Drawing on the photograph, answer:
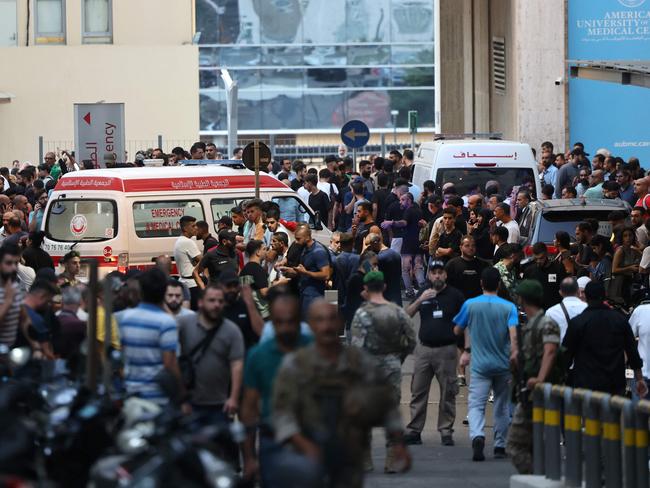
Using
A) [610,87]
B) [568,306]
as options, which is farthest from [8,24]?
[568,306]

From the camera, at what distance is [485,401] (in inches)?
582

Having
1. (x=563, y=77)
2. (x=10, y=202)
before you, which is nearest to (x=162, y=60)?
(x=563, y=77)

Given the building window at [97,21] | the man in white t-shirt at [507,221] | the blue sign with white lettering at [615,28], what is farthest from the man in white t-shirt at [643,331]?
the building window at [97,21]

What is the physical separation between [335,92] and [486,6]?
116 ft

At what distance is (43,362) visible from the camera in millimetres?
11500

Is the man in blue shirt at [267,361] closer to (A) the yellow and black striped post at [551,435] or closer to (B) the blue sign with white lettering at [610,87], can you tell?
(A) the yellow and black striped post at [551,435]

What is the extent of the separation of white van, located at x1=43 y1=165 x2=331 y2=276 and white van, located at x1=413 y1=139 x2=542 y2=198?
4134mm

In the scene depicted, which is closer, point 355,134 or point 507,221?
point 507,221

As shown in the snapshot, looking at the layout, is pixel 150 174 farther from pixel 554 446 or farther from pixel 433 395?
pixel 554 446

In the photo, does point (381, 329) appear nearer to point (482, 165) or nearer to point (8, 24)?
point (482, 165)

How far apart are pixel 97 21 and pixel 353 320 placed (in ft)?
117

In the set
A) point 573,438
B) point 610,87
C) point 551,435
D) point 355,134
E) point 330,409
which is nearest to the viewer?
point 330,409

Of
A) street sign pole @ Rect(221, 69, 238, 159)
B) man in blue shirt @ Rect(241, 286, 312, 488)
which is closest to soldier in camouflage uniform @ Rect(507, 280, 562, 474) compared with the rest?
man in blue shirt @ Rect(241, 286, 312, 488)

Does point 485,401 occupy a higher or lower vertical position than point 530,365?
lower
